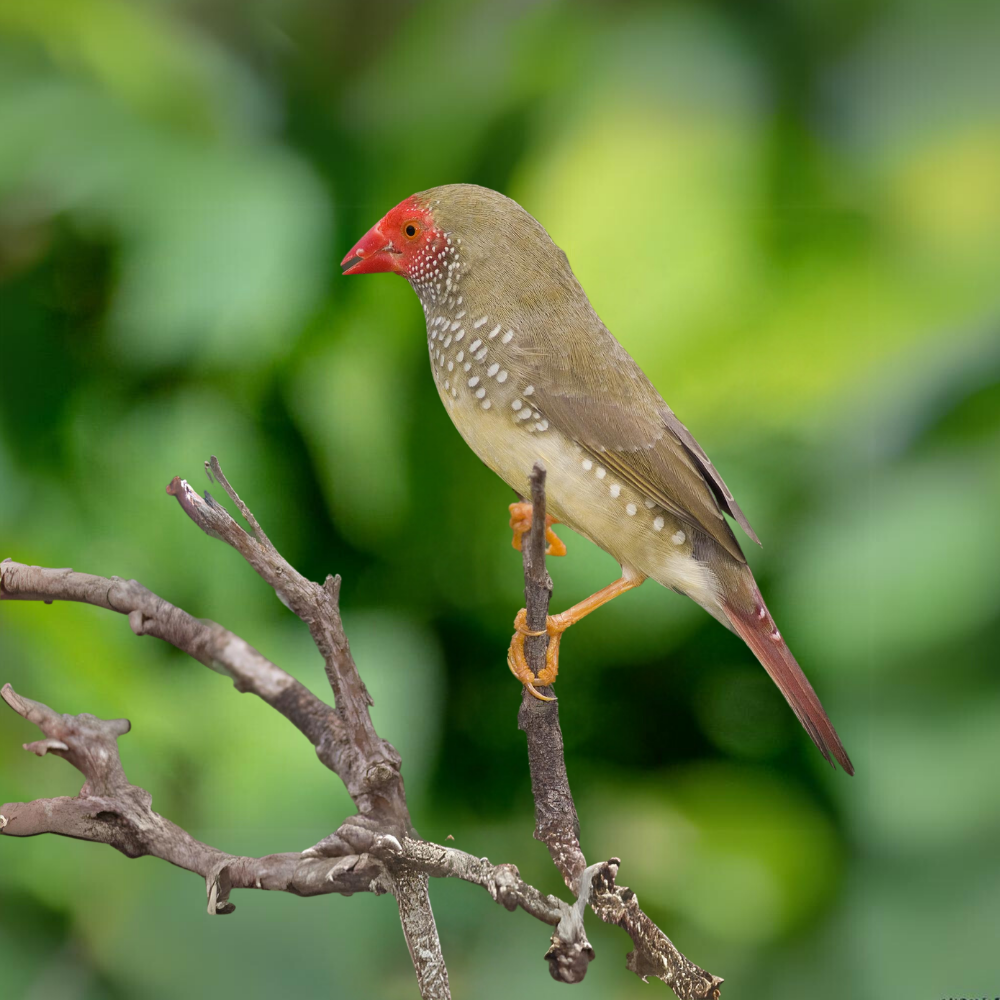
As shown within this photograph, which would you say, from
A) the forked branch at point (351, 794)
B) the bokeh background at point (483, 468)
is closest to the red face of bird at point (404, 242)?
the forked branch at point (351, 794)

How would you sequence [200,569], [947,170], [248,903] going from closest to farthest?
[248,903] → [200,569] → [947,170]

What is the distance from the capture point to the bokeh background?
1196 millimetres

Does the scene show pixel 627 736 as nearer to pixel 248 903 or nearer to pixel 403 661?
pixel 403 661

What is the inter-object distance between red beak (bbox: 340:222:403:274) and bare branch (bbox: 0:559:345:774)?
35 centimetres

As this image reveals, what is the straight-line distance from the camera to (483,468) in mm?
1330

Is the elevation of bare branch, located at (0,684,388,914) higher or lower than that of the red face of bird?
lower

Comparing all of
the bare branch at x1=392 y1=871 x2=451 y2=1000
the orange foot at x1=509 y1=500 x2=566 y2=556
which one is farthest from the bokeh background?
the bare branch at x1=392 y1=871 x2=451 y2=1000

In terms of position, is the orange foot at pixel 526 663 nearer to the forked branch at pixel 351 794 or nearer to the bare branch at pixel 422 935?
the forked branch at pixel 351 794


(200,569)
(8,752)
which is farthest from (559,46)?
(8,752)

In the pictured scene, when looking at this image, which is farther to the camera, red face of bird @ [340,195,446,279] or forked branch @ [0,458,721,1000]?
red face of bird @ [340,195,446,279]

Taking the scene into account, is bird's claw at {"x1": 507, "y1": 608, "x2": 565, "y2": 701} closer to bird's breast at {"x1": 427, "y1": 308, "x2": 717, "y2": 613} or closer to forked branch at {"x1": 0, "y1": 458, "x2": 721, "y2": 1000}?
forked branch at {"x1": 0, "y1": 458, "x2": 721, "y2": 1000}

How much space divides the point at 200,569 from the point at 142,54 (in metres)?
0.77

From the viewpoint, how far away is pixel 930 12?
1.43 meters

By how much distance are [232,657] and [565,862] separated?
12.8 inches
